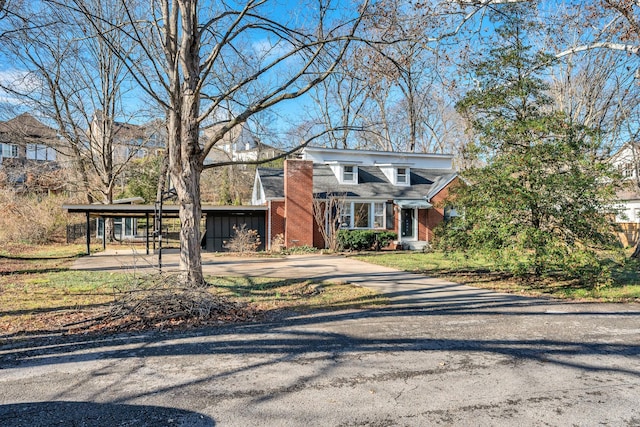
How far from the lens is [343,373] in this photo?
4492 mm

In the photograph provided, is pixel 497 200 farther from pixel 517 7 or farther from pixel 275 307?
pixel 275 307

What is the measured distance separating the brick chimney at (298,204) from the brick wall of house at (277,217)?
1.38ft

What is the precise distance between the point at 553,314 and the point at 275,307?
4.92 meters

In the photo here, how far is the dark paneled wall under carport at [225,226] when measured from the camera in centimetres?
2214

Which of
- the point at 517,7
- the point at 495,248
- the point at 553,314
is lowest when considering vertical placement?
the point at 553,314

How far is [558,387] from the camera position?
4.14 m

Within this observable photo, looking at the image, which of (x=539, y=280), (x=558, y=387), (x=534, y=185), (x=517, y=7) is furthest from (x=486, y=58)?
(x=558, y=387)

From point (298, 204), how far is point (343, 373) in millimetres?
16614

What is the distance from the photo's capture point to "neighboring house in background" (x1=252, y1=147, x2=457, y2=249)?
68.6ft

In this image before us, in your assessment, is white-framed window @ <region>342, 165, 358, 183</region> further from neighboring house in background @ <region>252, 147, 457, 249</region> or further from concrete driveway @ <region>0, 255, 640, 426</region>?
concrete driveway @ <region>0, 255, 640, 426</region>

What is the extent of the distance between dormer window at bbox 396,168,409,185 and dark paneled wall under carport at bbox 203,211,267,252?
784cm

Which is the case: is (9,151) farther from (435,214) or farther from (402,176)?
(435,214)

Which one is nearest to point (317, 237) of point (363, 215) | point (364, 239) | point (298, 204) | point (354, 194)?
point (298, 204)

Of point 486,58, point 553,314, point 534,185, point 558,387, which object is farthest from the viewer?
point 486,58
